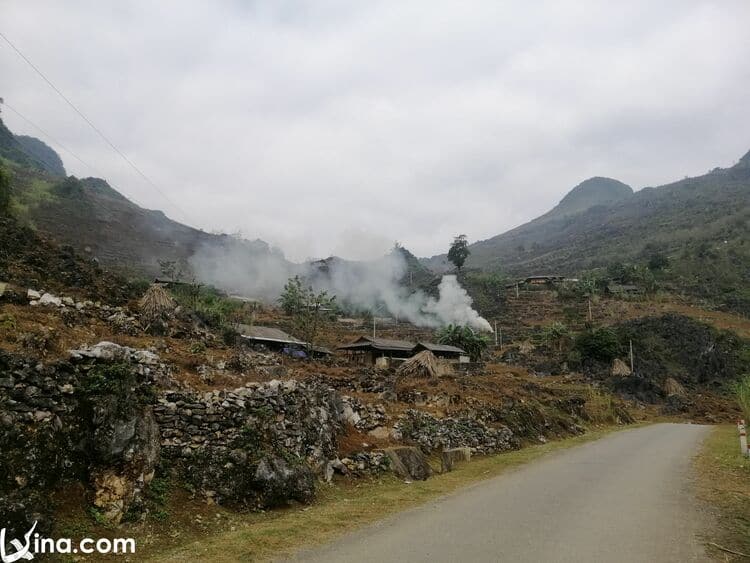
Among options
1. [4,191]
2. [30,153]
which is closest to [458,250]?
[4,191]

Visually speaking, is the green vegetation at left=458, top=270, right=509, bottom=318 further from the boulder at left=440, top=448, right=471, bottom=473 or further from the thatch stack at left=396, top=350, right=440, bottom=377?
the boulder at left=440, top=448, right=471, bottom=473

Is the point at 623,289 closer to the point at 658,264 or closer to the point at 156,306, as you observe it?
the point at 658,264

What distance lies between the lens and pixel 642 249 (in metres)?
100

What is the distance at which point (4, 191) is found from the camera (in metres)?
21.3

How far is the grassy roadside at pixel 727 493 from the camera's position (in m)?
5.99

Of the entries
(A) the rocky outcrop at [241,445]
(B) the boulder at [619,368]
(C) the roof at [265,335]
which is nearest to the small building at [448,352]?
(C) the roof at [265,335]

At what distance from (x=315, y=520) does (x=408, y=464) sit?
15.3ft

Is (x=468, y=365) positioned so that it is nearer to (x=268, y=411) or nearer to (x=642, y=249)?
(x=268, y=411)

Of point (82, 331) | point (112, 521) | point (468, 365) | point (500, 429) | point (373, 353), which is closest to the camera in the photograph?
point (112, 521)

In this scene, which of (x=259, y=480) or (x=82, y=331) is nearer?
(x=259, y=480)

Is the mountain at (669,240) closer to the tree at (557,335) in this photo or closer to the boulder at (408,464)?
the tree at (557,335)

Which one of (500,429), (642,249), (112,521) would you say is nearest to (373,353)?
(500,429)

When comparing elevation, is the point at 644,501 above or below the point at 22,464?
below

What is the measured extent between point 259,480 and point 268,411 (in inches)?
54.4
